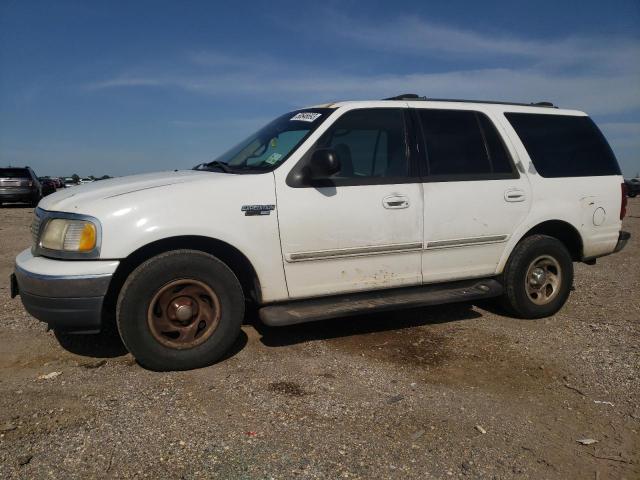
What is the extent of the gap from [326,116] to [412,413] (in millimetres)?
2329

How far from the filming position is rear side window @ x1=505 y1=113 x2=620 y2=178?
4.78 meters

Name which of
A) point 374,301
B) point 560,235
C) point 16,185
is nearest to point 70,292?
point 374,301

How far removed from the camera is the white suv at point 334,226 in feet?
11.0

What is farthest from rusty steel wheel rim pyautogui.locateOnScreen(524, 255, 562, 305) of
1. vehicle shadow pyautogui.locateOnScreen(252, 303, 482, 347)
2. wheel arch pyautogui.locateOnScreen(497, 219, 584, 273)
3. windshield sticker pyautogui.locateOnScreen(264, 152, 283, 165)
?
windshield sticker pyautogui.locateOnScreen(264, 152, 283, 165)

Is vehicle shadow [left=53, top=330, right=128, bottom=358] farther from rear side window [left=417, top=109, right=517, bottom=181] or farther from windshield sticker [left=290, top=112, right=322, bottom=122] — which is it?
rear side window [left=417, top=109, right=517, bottom=181]

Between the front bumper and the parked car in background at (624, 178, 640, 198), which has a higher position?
the front bumper

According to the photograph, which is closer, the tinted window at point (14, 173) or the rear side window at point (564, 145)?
the rear side window at point (564, 145)

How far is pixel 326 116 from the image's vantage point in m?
4.07

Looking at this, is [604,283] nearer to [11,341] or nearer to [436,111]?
[436,111]

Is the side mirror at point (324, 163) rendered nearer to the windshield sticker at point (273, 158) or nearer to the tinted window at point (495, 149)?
the windshield sticker at point (273, 158)

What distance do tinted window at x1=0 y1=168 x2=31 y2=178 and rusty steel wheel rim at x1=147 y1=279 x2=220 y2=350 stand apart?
60.6 feet

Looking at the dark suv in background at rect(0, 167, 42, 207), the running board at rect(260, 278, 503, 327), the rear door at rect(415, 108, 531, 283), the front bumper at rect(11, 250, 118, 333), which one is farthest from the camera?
the dark suv in background at rect(0, 167, 42, 207)

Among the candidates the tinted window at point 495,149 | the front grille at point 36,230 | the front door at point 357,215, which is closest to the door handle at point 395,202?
the front door at point 357,215

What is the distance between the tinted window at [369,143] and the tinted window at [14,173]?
60.7ft
